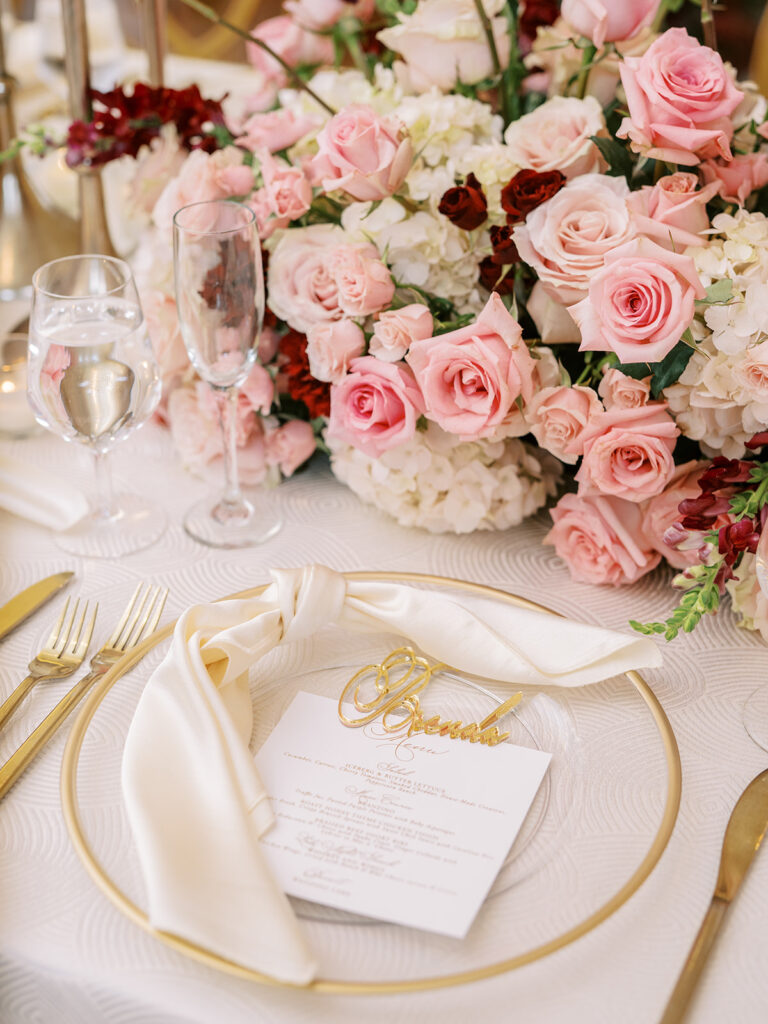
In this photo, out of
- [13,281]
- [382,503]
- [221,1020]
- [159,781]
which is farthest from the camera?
[13,281]

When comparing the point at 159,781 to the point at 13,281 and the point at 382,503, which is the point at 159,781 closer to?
the point at 382,503

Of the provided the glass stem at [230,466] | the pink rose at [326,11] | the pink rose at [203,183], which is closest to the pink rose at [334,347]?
the glass stem at [230,466]

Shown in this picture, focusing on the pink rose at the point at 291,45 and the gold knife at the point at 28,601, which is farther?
the pink rose at the point at 291,45

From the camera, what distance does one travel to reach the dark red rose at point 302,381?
1.07 metres

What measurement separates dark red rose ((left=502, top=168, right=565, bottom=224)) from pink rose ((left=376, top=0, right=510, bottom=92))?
0.22 metres

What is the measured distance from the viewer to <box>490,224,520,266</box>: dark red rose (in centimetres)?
95

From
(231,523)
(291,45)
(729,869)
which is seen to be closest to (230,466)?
(231,523)

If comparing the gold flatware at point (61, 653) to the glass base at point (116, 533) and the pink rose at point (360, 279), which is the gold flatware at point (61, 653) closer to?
the glass base at point (116, 533)

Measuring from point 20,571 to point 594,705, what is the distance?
577mm

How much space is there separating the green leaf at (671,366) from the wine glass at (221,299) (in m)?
0.38

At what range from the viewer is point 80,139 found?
1.25 meters

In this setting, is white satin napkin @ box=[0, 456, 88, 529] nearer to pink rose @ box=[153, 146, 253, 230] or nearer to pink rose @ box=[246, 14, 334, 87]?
pink rose @ box=[153, 146, 253, 230]

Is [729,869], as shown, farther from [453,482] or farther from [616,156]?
[616,156]

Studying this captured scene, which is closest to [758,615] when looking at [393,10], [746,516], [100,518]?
[746,516]
